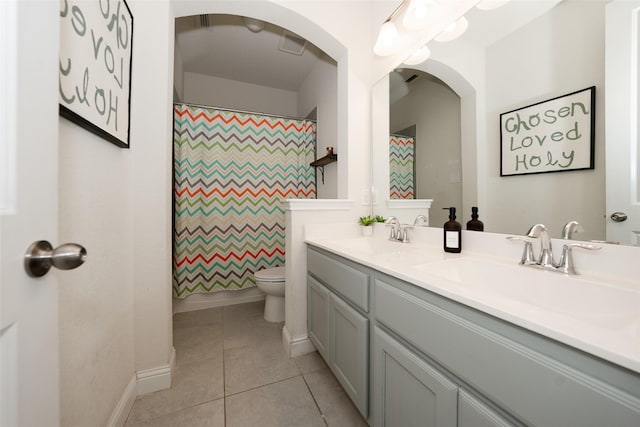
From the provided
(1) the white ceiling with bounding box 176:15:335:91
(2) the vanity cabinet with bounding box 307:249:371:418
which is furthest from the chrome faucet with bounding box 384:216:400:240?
(1) the white ceiling with bounding box 176:15:335:91

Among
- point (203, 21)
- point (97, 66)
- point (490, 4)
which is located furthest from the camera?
point (203, 21)

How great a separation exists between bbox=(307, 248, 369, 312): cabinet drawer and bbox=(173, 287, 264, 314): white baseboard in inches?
54.0

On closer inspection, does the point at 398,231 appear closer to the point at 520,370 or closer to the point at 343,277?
the point at 343,277

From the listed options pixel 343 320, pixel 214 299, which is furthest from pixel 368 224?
pixel 214 299

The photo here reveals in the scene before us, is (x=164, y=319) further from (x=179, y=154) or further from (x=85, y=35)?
(x=179, y=154)

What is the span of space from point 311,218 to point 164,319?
102 cm

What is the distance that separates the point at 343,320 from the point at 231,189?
178 centimetres

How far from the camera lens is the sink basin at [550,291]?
24.3 inches

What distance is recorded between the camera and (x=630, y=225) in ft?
2.40

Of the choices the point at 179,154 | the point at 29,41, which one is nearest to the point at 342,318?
the point at 29,41

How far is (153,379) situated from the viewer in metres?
1.33

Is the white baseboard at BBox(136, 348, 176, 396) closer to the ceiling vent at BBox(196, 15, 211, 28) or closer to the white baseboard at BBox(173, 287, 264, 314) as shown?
the white baseboard at BBox(173, 287, 264, 314)

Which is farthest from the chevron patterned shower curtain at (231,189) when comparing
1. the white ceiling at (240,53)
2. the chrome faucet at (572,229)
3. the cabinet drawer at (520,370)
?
the chrome faucet at (572,229)

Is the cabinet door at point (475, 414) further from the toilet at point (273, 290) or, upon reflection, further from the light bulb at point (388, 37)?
the light bulb at point (388, 37)
